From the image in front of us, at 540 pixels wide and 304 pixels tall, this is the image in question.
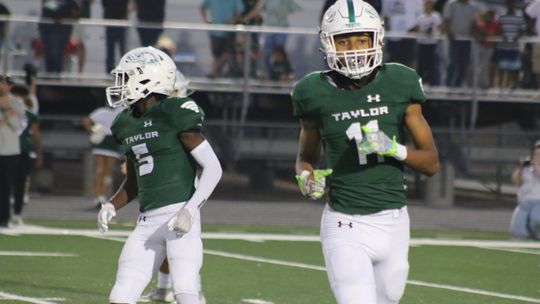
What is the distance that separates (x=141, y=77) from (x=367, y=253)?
1.72 m

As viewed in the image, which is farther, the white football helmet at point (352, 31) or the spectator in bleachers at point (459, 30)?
the spectator in bleachers at point (459, 30)

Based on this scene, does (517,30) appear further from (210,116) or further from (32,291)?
(32,291)

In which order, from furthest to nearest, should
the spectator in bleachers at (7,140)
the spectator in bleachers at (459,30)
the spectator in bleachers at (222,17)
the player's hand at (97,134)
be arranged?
the spectator in bleachers at (459,30)
the spectator in bleachers at (222,17)
the player's hand at (97,134)
the spectator in bleachers at (7,140)

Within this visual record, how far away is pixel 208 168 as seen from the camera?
6.81 metres

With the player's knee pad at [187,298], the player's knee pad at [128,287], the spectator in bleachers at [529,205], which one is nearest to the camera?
the player's knee pad at [128,287]

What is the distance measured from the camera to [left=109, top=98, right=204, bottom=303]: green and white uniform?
6.68m

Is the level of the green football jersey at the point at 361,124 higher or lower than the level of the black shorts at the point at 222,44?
higher

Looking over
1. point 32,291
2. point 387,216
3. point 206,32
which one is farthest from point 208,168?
point 206,32

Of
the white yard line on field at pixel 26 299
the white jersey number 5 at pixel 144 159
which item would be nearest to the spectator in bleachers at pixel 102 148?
the white yard line on field at pixel 26 299

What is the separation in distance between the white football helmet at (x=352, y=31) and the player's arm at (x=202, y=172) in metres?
1.09

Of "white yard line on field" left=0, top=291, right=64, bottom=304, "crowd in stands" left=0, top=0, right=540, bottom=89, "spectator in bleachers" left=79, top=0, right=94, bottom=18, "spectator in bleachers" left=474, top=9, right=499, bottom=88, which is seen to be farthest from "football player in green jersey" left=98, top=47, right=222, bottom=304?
"spectator in bleachers" left=474, top=9, right=499, bottom=88

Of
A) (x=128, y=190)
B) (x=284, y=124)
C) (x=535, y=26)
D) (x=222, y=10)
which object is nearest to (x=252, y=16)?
(x=222, y=10)

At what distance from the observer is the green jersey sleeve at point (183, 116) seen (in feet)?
22.5

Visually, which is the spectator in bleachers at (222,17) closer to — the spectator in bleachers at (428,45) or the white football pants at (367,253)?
the spectator in bleachers at (428,45)
